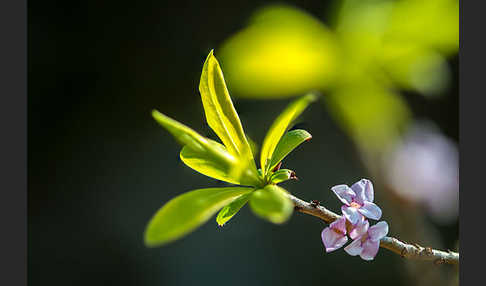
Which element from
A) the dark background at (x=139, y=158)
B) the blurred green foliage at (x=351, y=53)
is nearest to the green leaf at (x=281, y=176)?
the blurred green foliage at (x=351, y=53)

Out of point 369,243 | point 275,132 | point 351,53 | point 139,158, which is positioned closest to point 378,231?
point 369,243

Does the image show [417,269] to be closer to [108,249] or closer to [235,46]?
[235,46]

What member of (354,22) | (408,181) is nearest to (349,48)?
(354,22)

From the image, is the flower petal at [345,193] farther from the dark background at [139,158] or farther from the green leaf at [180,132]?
the dark background at [139,158]

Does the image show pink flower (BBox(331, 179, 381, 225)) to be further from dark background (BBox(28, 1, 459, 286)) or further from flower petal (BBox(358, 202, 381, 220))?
dark background (BBox(28, 1, 459, 286))

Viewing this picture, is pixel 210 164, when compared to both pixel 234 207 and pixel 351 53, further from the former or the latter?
pixel 351 53

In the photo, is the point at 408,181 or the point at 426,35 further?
the point at 408,181

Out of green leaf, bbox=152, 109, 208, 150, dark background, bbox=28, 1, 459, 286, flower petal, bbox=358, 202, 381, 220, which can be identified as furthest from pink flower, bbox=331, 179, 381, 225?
dark background, bbox=28, 1, 459, 286

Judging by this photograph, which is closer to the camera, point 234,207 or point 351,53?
point 234,207
